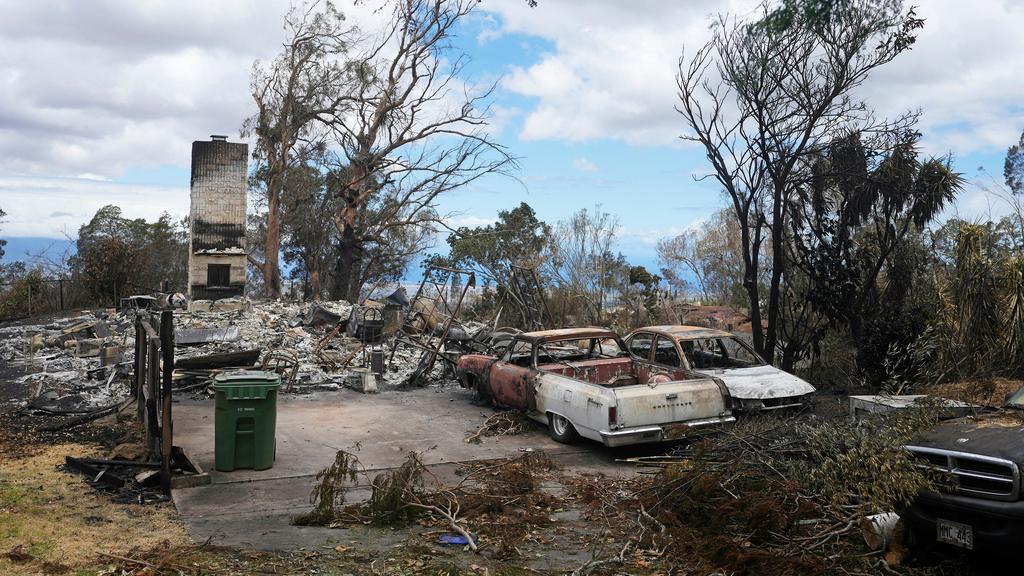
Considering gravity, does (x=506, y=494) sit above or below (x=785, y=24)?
below

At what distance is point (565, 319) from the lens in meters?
20.3

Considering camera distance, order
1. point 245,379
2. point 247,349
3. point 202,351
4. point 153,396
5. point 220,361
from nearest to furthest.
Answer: point 153,396 → point 245,379 → point 220,361 → point 247,349 → point 202,351

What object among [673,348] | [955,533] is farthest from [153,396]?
[955,533]

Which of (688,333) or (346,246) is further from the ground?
(346,246)

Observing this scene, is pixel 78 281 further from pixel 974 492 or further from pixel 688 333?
pixel 974 492

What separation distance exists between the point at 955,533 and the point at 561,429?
5224 millimetres

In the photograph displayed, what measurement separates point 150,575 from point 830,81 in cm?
1265

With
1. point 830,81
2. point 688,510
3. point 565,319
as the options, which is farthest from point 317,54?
point 688,510

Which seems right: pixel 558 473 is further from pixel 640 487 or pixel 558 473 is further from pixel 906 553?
pixel 906 553

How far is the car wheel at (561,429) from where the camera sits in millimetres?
9531

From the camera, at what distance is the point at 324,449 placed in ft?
30.9

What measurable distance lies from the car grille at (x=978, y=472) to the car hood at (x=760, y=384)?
3993mm

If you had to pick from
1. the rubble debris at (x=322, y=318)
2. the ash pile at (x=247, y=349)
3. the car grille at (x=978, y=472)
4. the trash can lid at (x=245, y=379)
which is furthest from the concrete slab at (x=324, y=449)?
the rubble debris at (x=322, y=318)

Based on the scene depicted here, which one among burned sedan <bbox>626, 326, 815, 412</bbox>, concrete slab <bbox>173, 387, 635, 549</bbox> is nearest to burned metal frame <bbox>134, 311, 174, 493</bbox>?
concrete slab <bbox>173, 387, 635, 549</bbox>
